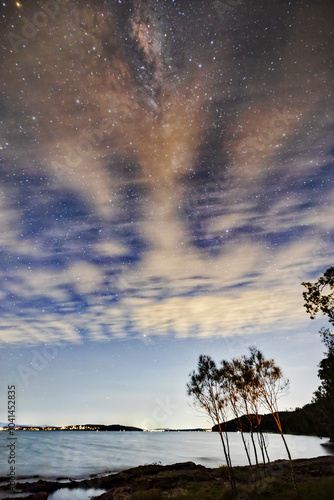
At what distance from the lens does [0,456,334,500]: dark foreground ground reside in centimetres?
2230

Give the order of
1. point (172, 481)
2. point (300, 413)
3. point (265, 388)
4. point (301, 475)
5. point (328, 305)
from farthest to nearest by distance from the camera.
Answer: point (300, 413) → point (172, 481) → point (301, 475) → point (265, 388) → point (328, 305)

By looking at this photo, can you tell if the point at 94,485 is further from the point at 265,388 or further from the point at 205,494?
the point at 265,388

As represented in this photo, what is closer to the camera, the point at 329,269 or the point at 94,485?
the point at 329,269

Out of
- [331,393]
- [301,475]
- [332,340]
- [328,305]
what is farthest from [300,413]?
[328,305]

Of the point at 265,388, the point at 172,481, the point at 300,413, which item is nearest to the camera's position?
the point at 265,388

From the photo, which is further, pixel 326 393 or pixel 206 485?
pixel 326 393

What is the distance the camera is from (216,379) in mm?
26734

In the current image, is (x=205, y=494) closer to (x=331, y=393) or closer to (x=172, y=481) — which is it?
(x=172, y=481)

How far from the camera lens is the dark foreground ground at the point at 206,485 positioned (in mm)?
22297

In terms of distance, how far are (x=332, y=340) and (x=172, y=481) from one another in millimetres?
22940

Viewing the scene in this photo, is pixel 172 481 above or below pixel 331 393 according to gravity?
below

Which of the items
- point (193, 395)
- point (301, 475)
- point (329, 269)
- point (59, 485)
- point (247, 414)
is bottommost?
point (301, 475)

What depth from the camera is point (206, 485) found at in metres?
29.0

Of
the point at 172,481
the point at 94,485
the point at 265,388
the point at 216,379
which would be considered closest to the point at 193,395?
the point at 216,379
